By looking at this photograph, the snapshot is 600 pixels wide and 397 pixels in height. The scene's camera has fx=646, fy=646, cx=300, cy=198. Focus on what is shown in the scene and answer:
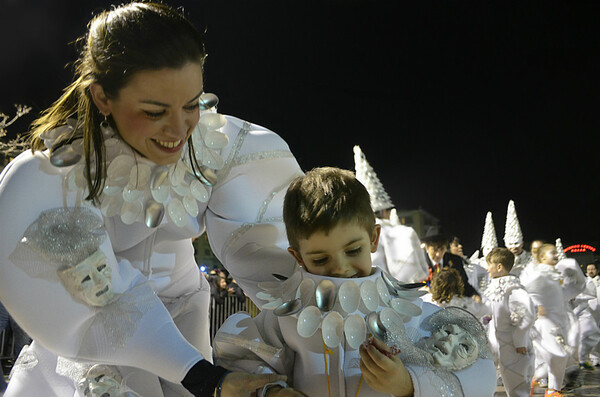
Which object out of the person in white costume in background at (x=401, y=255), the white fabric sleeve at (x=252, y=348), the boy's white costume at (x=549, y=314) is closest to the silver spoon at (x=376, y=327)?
the white fabric sleeve at (x=252, y=348)

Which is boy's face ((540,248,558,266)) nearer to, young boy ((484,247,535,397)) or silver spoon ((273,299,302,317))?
young boy ((484,247,535,397))

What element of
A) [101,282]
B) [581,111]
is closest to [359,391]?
[101,282]

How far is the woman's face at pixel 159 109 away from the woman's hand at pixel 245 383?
593 mm

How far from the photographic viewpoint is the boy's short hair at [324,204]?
5.23ft

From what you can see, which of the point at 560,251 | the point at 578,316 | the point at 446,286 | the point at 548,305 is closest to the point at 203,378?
the point at 446,286

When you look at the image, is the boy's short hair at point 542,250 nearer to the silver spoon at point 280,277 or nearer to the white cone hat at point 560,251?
the white cone hat at point 560,251

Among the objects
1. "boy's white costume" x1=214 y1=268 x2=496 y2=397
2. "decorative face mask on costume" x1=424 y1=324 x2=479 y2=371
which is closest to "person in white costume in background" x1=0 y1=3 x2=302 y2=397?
"boy's white costume" x1=214 y1=268 x2=496 y2=397

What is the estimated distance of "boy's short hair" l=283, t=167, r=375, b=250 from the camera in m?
1.59

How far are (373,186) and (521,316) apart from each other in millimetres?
1904

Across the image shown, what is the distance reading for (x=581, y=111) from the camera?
736 inches

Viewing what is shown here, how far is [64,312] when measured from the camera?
158 centimetres

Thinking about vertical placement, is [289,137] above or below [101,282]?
below

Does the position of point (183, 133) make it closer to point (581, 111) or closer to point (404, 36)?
point (404, 36)

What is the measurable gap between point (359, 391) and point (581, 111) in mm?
19112
